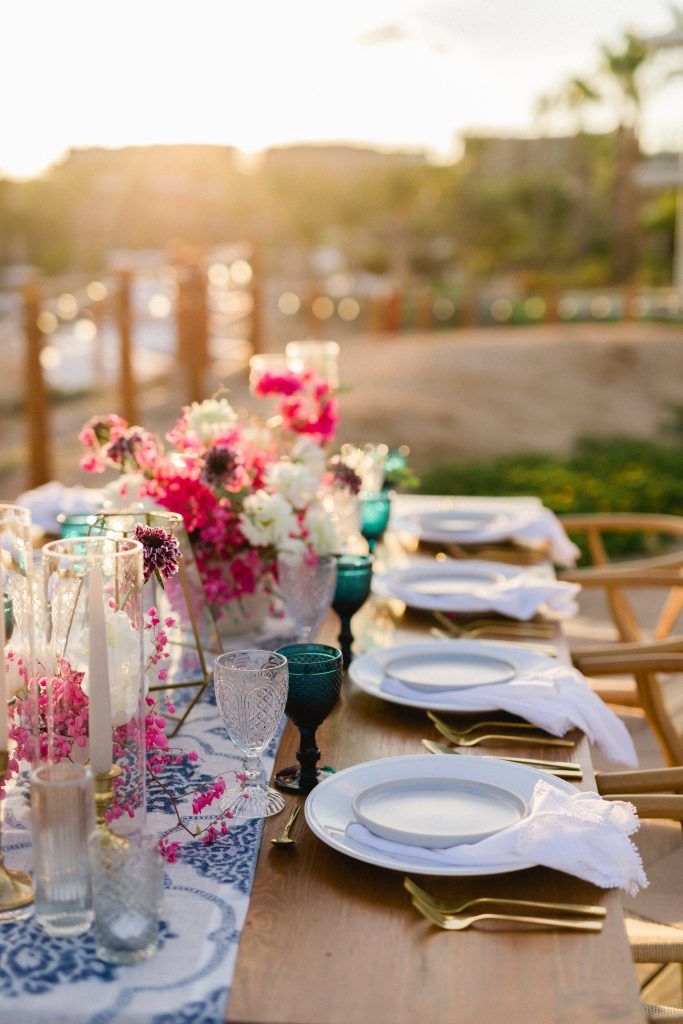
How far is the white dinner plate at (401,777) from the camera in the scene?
3.95ft

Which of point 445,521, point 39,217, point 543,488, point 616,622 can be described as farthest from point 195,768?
point 39,217

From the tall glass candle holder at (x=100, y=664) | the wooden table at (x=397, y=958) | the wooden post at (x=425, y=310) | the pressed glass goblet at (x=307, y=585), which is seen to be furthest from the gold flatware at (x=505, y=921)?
the wooden post at (x=425, y=310)

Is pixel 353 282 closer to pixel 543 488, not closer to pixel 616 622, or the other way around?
pixel 543 488

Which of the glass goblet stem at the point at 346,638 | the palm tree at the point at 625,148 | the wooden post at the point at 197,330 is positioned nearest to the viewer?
the glass goblet stem at the point at 346,638

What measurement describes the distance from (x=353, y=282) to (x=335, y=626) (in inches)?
711

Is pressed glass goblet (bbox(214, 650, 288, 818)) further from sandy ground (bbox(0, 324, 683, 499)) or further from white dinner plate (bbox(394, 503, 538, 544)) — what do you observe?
sandy ground (bbox(0, 324, 683, 499))

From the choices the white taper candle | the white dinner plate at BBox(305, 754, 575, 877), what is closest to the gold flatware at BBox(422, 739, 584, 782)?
the white dinner plate at BBox(305, 754, 575, 877)

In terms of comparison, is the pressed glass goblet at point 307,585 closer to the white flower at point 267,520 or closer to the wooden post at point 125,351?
the white flower at point 267,520

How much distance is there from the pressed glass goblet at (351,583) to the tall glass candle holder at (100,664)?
2.41 feet

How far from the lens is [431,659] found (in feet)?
6.41

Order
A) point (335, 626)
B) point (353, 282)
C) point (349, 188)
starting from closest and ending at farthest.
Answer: point (335, 626), point (353, 282), point (349, 188)

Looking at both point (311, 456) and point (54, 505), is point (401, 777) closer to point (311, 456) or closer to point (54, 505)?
point (311, 456)

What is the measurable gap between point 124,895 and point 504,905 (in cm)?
37

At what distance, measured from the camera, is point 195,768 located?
1.53m
